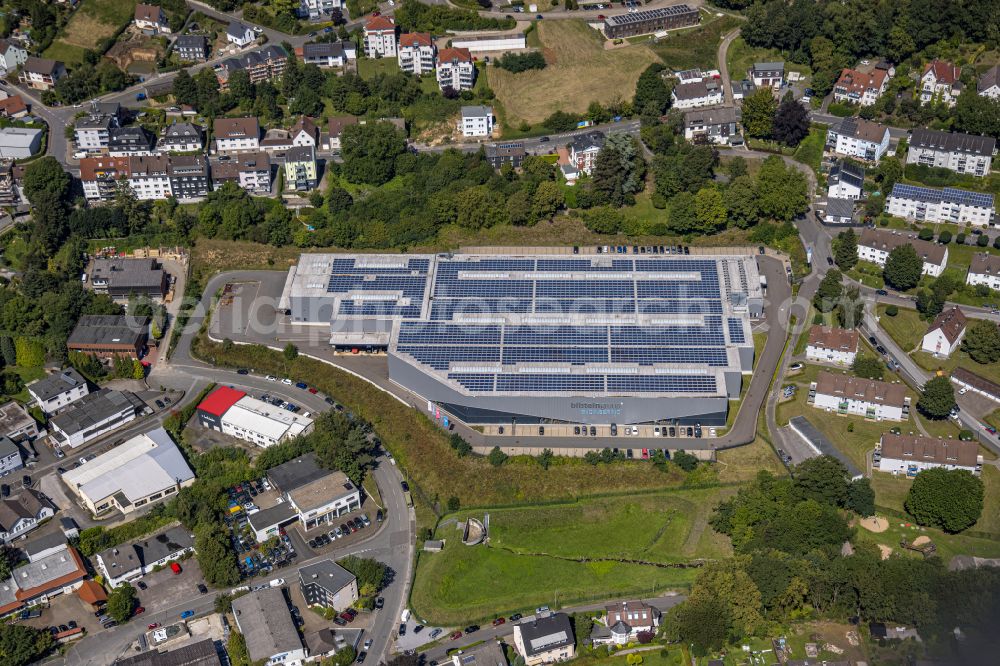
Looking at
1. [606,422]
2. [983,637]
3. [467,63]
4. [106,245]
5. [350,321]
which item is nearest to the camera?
[983,637]

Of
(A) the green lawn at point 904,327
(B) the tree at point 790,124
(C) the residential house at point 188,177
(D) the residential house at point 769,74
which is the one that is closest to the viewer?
(A) the green lawn at point 904,327

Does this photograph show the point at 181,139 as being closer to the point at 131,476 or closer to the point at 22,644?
the point at 131,476

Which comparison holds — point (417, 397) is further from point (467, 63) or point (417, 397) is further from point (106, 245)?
point (467, 63)

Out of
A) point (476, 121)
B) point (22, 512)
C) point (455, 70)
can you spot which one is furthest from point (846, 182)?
point (22, 512)

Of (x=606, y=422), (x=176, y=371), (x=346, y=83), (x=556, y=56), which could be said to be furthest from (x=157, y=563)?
(x=556, y=56)

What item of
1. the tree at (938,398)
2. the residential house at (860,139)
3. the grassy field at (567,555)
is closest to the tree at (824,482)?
the grassy field at (567,555)

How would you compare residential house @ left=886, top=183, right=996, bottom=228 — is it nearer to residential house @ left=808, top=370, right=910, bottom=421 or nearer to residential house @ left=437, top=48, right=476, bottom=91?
residential house @ left=808, top=370, right=910, bottom=421

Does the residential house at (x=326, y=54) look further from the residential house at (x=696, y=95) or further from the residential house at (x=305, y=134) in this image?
the residential house at (x=696, y=95)
